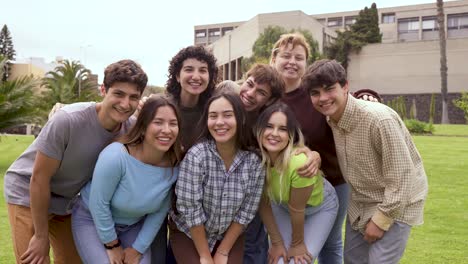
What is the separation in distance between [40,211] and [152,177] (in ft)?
2.99

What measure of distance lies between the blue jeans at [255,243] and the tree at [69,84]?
1206 inches

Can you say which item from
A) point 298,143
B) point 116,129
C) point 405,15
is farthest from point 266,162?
point 405,15

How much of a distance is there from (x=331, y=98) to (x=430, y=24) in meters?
61.4

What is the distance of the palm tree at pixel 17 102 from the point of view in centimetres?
1527

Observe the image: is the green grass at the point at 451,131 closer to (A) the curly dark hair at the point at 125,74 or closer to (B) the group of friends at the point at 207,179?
(B) the group of friends at the point at 207,179

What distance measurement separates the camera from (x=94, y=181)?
365 centimetres

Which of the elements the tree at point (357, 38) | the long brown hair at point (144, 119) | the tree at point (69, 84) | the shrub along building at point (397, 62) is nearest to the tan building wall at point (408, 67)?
the shrub along building at point (397, 62)

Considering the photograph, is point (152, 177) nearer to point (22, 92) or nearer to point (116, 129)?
point (116, 129)

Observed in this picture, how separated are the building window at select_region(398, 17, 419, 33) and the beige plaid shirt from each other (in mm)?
61899

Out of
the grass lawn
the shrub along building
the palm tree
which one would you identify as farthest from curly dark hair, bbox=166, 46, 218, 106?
the shrub along building

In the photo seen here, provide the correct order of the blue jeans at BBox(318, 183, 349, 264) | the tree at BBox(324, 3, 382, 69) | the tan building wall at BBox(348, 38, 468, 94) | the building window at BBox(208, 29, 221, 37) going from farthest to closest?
1. the building window at BBox(208, 29, 221, 37)
2. the tree at BBox(324, 3, 382, 69)
3. the tan building wall at BBox(348, 38, 468, 94)
4. the blue jeans at BBox(318, 183, 349, 264)

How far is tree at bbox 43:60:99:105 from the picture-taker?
36656 mm

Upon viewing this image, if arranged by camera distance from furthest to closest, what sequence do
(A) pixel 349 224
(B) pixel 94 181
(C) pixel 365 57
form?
(C) pixel 365 57 < (A) pixel 349 224 < (B) pixel 94 181

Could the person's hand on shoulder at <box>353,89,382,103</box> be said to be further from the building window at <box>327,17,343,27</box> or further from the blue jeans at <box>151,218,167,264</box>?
the building window at <box>327,17,343,27</box>
